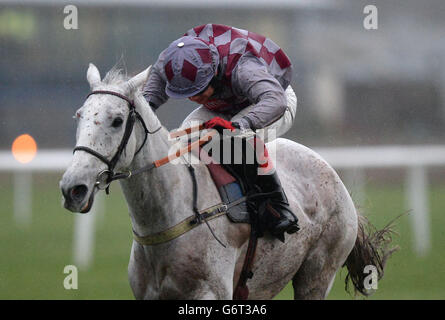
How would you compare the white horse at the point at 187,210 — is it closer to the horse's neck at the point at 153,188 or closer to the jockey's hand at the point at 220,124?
the horse's neck at the point at 153,188

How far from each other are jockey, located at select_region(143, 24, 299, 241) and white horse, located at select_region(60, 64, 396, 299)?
176mm

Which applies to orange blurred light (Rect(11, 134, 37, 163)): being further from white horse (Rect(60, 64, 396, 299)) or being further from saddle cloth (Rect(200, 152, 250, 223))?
saddle cloth (Rect(200, 152, 250, 223))

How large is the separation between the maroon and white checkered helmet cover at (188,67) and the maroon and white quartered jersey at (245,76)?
120 millimetres

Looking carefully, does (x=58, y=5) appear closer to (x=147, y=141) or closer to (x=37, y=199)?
(x=37, y=199)

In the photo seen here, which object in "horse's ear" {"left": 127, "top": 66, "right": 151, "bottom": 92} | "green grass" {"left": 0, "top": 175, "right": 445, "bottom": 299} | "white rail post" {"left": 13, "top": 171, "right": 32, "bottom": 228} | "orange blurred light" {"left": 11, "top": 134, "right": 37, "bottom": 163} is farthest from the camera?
"white rail post" {"left": 13, "top": 171, "right": 32, "bottom": 228}

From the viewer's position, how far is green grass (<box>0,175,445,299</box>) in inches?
213

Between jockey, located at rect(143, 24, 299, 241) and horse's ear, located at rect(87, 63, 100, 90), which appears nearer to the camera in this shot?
horse's ear, located at rect(87, 63, 100, 90)

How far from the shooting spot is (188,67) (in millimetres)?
2896

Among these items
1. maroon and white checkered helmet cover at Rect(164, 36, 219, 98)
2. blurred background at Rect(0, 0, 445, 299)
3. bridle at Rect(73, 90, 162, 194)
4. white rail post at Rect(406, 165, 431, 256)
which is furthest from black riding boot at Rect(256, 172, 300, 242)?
white rail post at Rect(406, 165, 431, 256)

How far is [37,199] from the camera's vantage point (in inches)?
465

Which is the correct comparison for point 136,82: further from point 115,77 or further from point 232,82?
point 232,82

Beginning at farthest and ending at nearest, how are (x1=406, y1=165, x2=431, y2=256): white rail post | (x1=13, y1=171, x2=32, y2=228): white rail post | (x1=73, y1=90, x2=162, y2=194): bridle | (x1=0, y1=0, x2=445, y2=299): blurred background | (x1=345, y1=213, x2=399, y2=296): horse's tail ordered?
(x1=13, y1=171, x2=32, y2=228): white rail post, (x1=0, y1=0, x2=445, y2=299): blurred background, (x1=406, y1=165, x2=431, y2=256): white rail post, (x1=345, y1=213, x2=399, y2=296): horse's tail, (x1=73, y1=90, x2=162, y2=194): bridle

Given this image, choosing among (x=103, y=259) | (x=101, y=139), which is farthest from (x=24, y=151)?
(x=101, y=139)

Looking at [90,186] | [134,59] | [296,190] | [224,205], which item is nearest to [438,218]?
[134,59]
